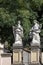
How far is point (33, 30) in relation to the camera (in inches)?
687

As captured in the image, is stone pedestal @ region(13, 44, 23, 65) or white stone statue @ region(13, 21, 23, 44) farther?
white stone statue @ region(13, 21, 23, 44)

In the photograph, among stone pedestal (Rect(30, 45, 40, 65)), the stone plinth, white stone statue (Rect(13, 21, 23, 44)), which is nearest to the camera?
the stone plinth

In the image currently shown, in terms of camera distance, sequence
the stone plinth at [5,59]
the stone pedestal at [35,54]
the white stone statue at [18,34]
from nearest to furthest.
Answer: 1. the stone plinth at [5,59]
2. the stone pedestal at [35,54]
3. the white stone statue at [18,34]

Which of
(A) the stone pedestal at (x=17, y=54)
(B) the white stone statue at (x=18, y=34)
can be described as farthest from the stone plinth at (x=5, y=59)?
(B) the white stone statue at (x=18, y=34)

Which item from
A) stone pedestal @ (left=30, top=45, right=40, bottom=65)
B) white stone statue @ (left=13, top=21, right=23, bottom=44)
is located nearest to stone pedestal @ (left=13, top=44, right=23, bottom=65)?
white stone statue @ (left=13, top=21, right=23, bottom=44)

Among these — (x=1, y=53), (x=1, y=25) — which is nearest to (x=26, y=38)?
(x=1, y=25)

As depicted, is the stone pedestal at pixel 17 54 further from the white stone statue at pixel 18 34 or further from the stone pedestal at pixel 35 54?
the stone pedestal at pixel 35 54

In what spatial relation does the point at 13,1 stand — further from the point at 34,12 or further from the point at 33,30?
the point at 33,30

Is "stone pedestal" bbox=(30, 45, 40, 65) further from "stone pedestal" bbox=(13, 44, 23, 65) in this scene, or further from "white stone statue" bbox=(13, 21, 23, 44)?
"white stone statue" bbox=(13, 21, 23, 44)

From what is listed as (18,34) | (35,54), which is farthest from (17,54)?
(18,34)

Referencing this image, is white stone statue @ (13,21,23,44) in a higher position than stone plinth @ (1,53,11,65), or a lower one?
higher

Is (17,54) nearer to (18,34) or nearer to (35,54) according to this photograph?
(35,54)

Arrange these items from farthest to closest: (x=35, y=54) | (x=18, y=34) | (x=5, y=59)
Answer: (x=18, y=34) → (x=35, y=54) → (x=5, y=59)

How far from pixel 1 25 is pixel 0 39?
87 centimetres
